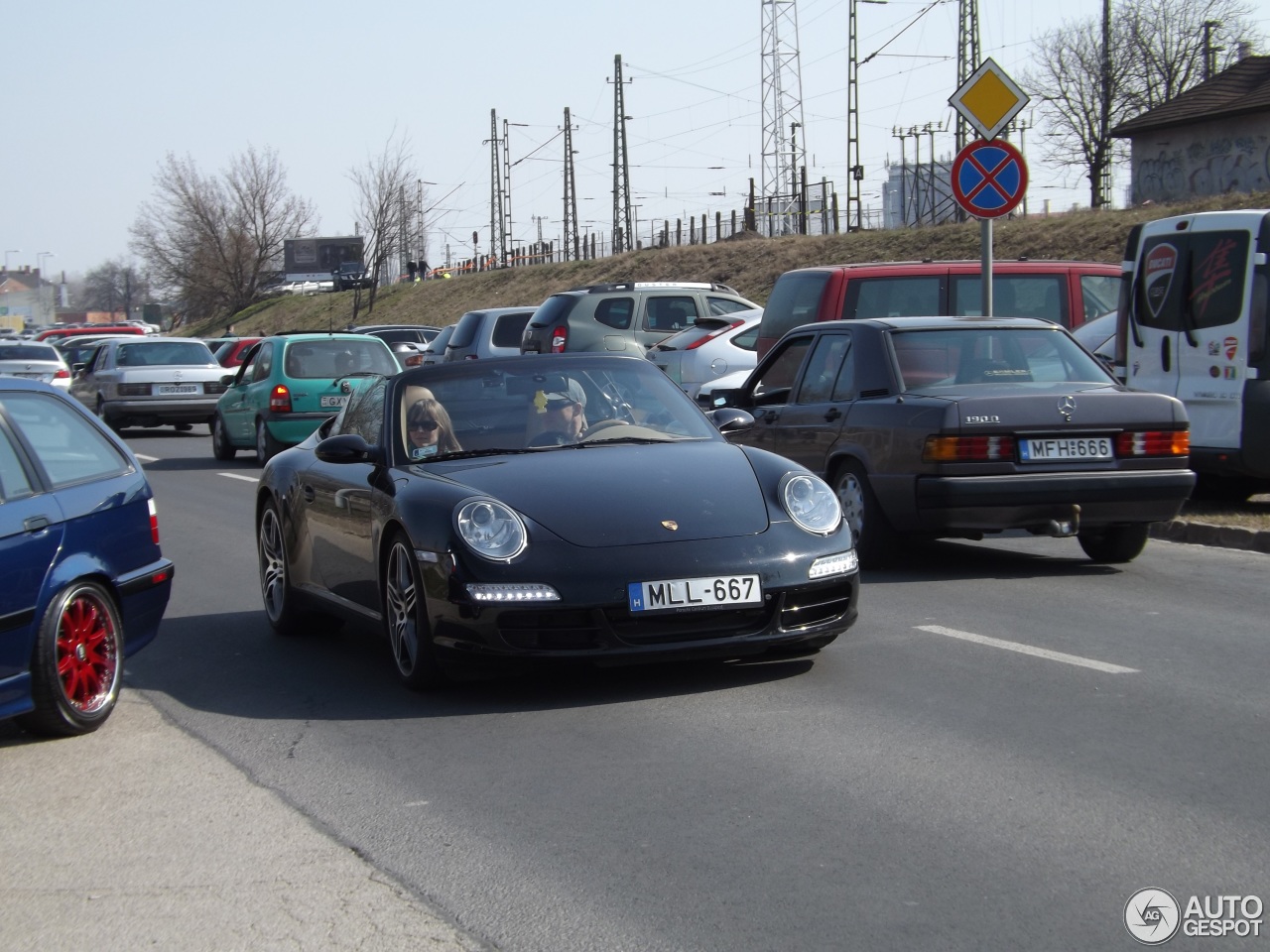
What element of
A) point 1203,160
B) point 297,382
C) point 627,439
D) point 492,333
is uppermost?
point 1203,160

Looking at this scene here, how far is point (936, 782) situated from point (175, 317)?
10976 centimetres

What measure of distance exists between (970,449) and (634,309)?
12680 millimetres

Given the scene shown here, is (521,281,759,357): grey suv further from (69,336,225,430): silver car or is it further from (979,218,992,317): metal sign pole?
(69,336,225,430): silver car

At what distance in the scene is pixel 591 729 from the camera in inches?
235

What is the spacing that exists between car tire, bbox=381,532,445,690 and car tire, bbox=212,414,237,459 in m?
15.7

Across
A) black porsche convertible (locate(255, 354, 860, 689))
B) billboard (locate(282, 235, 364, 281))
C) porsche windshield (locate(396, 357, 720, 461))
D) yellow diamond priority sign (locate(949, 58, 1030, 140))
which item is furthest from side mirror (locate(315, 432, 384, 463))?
billboard (locate(282, 235, 364, 281))

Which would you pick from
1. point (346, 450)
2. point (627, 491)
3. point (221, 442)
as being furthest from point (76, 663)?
point (221, 442)

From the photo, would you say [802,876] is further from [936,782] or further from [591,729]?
[591,729]

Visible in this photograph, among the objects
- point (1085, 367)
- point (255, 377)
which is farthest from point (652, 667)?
point (255, 377)

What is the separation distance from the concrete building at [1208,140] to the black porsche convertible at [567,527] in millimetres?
40848

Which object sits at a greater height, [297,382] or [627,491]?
[627,491]

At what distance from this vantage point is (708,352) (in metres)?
19.0

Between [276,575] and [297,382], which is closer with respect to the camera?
[276,575]

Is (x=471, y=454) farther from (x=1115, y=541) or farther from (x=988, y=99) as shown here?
(x=988, y=99)
